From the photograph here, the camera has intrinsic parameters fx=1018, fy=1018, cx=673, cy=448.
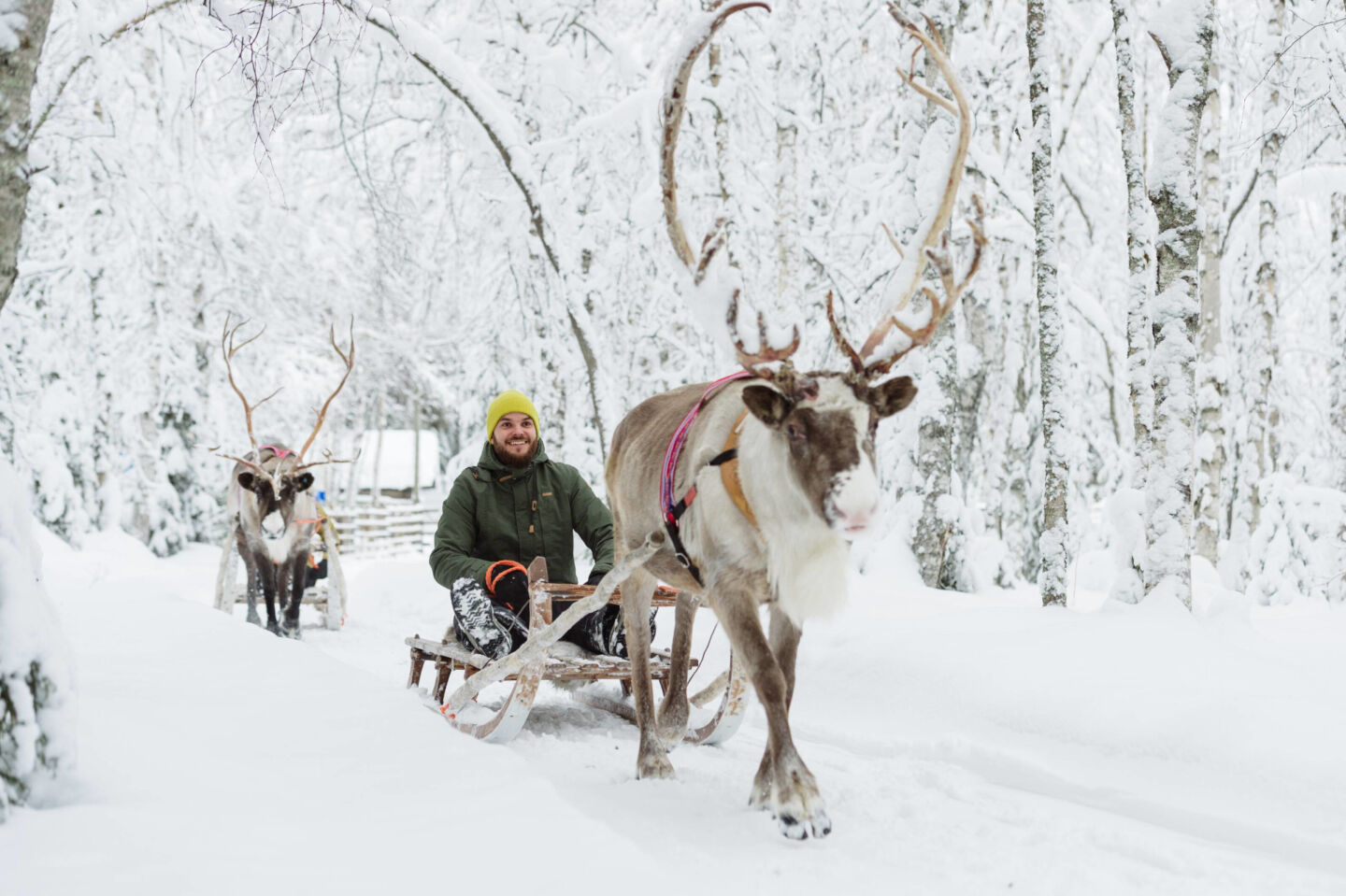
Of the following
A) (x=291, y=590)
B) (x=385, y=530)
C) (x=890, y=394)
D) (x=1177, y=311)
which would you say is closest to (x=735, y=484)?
(x=890, y=394)

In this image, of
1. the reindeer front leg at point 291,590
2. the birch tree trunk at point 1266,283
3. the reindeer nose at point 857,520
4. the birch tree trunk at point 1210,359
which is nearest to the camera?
the reindeer nose at point 857,520

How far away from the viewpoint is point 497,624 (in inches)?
188

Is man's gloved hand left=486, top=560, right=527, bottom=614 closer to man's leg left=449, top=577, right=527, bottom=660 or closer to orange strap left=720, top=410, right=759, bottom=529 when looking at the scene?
man's leg left=449, top=577, right=527, bottom=660

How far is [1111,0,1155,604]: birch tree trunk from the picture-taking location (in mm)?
5848

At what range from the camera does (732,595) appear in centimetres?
351

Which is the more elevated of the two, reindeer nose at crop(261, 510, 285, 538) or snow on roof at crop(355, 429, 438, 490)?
reindeer nose at crop(261, 510, 285, 538)

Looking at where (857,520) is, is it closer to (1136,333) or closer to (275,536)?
(1136,333)

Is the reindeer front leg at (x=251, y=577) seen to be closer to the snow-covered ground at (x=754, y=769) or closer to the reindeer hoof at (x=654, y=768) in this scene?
the snow-covered ground at (x=754, y=769)

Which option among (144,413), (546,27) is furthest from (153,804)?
(144,413)

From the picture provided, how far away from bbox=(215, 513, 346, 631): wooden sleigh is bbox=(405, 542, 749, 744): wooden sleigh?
442cm

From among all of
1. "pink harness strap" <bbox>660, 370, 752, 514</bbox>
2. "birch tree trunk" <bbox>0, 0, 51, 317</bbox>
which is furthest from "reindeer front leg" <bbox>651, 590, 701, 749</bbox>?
"birch tree trunk" <bbox>0, 0, 51, 317</bbox>

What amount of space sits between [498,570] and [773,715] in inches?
87.9

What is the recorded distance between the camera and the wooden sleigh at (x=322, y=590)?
9102 mm

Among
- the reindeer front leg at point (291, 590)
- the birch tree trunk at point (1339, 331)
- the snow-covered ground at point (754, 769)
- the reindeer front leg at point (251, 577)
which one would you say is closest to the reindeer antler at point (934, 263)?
the snow-covered ground at point (754, 769)
